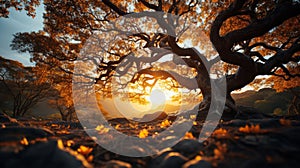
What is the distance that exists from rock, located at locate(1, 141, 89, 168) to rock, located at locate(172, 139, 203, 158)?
1302mm

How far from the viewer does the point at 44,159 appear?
5.71 feet

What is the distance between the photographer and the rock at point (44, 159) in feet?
5.39

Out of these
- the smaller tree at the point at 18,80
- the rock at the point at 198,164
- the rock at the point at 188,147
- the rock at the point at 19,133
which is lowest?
the rock at the point at 188,147

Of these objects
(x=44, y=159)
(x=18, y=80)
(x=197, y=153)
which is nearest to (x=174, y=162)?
(x=197, y=153)

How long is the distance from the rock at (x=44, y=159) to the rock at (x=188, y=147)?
1.30 metres

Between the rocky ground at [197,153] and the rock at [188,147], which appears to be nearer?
the rocky ground at [197,153]

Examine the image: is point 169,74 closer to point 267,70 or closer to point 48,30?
point 267,70

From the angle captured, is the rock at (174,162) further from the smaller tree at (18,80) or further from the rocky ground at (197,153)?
the smaller tree at (18,80)

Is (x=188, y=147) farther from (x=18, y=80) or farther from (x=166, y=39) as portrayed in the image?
(x=18, y=80)

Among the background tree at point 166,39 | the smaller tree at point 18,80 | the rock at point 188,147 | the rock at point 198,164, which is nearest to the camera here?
the rock at point 198,164

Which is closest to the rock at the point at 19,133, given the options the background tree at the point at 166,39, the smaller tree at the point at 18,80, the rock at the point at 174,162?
the rock at the point at 174,162

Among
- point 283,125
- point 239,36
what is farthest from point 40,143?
point 239,36

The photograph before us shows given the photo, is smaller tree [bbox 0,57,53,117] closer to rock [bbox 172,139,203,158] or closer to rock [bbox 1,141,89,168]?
rock [bbox 1,141,89,168]

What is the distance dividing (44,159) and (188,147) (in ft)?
6.14
